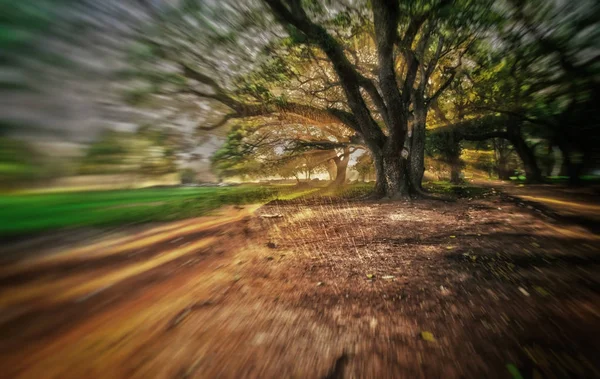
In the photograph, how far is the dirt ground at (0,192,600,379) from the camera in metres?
1.33

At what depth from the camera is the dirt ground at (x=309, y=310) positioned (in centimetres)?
133

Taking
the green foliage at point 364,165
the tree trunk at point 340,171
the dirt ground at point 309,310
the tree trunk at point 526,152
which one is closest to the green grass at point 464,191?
the tree trunk at point 526,152

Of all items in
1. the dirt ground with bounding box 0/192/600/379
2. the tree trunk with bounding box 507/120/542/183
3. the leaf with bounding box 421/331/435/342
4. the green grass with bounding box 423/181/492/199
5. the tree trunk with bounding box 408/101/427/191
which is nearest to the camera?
the dirt ground with bounding box 0/192/600/379

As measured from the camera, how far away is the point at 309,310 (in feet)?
6.29

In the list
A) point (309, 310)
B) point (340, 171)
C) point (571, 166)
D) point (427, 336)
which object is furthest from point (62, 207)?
point (340, 171)

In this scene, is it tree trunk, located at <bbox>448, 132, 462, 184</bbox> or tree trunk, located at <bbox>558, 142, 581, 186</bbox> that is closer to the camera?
tree trunk, located at <bbox>558, 142, 581, 186</bbox>

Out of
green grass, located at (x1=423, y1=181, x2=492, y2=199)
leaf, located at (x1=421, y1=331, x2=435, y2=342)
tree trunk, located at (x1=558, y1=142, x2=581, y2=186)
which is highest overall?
tree trunk, located at (x1=558, y1=142, x2=581, y2=186)

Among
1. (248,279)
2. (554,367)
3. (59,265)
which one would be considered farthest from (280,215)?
(554,367)

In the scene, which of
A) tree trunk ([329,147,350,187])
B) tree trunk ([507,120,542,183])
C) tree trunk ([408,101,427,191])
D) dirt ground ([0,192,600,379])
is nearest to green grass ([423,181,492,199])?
tree trunk ([408,101,427,191])

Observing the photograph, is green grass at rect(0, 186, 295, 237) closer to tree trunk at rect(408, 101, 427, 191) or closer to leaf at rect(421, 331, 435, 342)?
leaf at rect(421, 331, 435, 342)

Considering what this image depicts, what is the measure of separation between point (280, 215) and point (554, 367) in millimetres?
5681

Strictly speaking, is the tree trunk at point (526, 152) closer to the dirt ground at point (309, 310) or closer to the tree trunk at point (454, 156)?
the tree trunk at point (454, 156)

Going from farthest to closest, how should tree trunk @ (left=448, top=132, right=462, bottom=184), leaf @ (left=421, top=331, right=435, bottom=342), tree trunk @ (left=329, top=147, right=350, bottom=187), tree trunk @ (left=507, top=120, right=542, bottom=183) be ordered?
tree trunk @ (left=329, top=147, right=350, bottom=187) → tree trunk @ (left=448, top=132, right=462, bottom=184) → tree trunk @ (left=507, top=120, right=542, bottom=183) → leaf @ (left=421, top=331, right=435, bottom=342)

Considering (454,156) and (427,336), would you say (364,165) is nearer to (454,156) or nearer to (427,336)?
(454,156)
